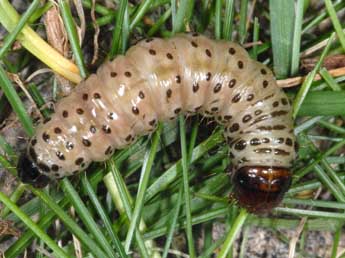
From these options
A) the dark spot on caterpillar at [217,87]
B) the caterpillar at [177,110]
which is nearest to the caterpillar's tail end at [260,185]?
the caterpillar at [177,110]

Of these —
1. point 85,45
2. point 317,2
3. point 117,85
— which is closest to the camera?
point 117,85

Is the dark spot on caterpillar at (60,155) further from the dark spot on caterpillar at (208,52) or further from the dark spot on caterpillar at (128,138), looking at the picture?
the dark spot on caterpillar at (208,52)

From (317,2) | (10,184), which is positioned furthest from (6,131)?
(317,2)

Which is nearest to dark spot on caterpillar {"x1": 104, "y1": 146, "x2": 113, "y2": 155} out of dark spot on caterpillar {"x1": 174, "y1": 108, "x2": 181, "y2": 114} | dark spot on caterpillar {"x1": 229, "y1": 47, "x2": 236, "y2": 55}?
dark spot on caterpillar {"x1": 174, "y1": 108, "x2": 181, "y2": 114}

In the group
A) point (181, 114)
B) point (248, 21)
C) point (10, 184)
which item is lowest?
point (10, 184)

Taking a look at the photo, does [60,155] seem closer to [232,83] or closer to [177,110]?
[177,110]

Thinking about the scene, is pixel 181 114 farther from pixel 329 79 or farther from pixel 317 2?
pixel 317 2
